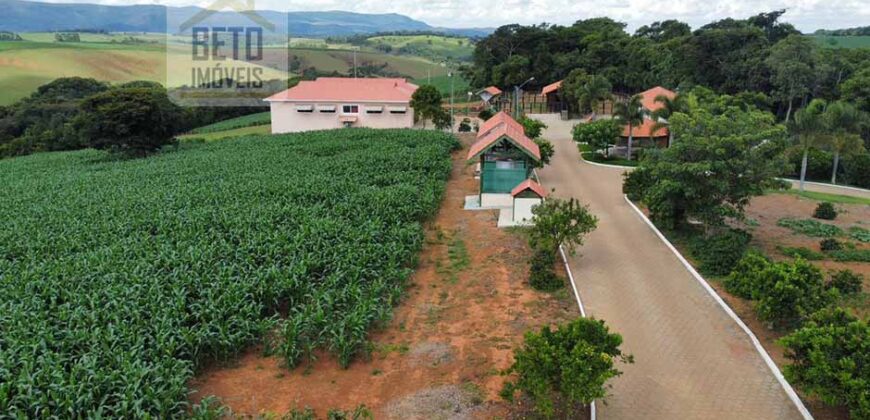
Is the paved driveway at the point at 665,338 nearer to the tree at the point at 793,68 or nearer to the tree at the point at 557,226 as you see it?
the tree at the point at 557,226

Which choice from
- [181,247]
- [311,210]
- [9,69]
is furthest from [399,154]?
[9,69]

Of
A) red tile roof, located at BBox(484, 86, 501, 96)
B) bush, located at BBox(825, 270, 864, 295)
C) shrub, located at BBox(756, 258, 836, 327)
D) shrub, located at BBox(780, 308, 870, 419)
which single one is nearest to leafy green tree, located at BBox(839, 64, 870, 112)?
red tile roof, located at BBox(484, 86, 501, 96)

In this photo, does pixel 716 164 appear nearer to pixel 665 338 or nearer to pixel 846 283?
pixel 846 283

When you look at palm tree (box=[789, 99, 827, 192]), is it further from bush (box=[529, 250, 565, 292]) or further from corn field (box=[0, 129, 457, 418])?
bush (box=[529, 250, 565, 292])

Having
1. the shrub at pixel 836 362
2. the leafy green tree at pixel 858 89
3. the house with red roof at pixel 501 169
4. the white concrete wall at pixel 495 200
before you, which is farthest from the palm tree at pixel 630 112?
the shrub at pixel 836 362

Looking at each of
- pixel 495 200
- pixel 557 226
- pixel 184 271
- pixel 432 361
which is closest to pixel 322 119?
pixel 495 200
